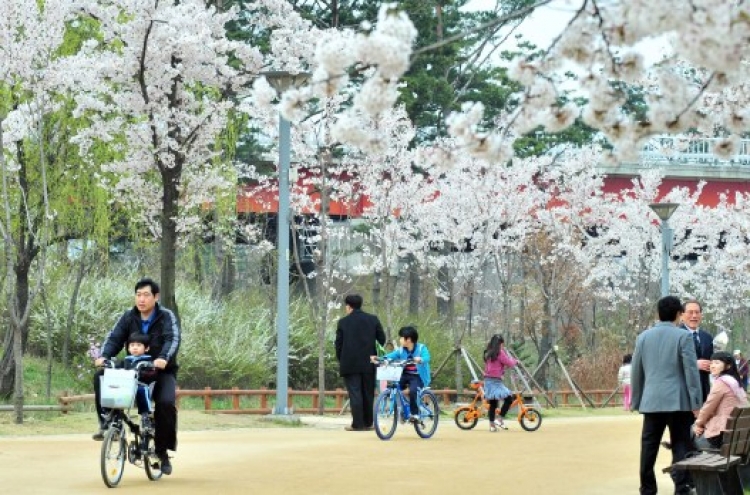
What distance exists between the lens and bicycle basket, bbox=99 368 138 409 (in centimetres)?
1160

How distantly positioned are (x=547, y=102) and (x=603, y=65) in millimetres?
313

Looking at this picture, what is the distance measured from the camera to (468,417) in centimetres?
2214

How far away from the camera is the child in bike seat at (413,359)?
19.2 meters

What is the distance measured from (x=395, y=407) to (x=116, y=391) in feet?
24.0

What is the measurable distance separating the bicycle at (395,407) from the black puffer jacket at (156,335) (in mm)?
5983

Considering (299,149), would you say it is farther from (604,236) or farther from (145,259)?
(604,236)

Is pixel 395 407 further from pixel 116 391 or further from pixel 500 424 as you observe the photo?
pixel 116 391

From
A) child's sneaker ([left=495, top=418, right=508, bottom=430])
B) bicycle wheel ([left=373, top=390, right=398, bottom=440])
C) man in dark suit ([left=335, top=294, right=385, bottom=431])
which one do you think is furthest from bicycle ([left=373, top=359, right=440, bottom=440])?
child's sneaker ([left=495, top=418, right=508, bottom=430])

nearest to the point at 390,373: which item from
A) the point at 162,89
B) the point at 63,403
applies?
the point at 63,403

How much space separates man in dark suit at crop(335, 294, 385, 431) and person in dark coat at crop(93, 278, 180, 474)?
7648 millimetres

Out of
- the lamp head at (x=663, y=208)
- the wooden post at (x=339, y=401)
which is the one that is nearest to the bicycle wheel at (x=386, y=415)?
the lamp head at (x=663, y=208)

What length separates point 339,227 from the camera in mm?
40156

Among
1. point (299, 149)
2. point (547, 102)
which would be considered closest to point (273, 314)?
point (299, 149)

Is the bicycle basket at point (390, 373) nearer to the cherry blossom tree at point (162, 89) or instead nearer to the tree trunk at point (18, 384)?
the tree trunk at point (18, 384)
